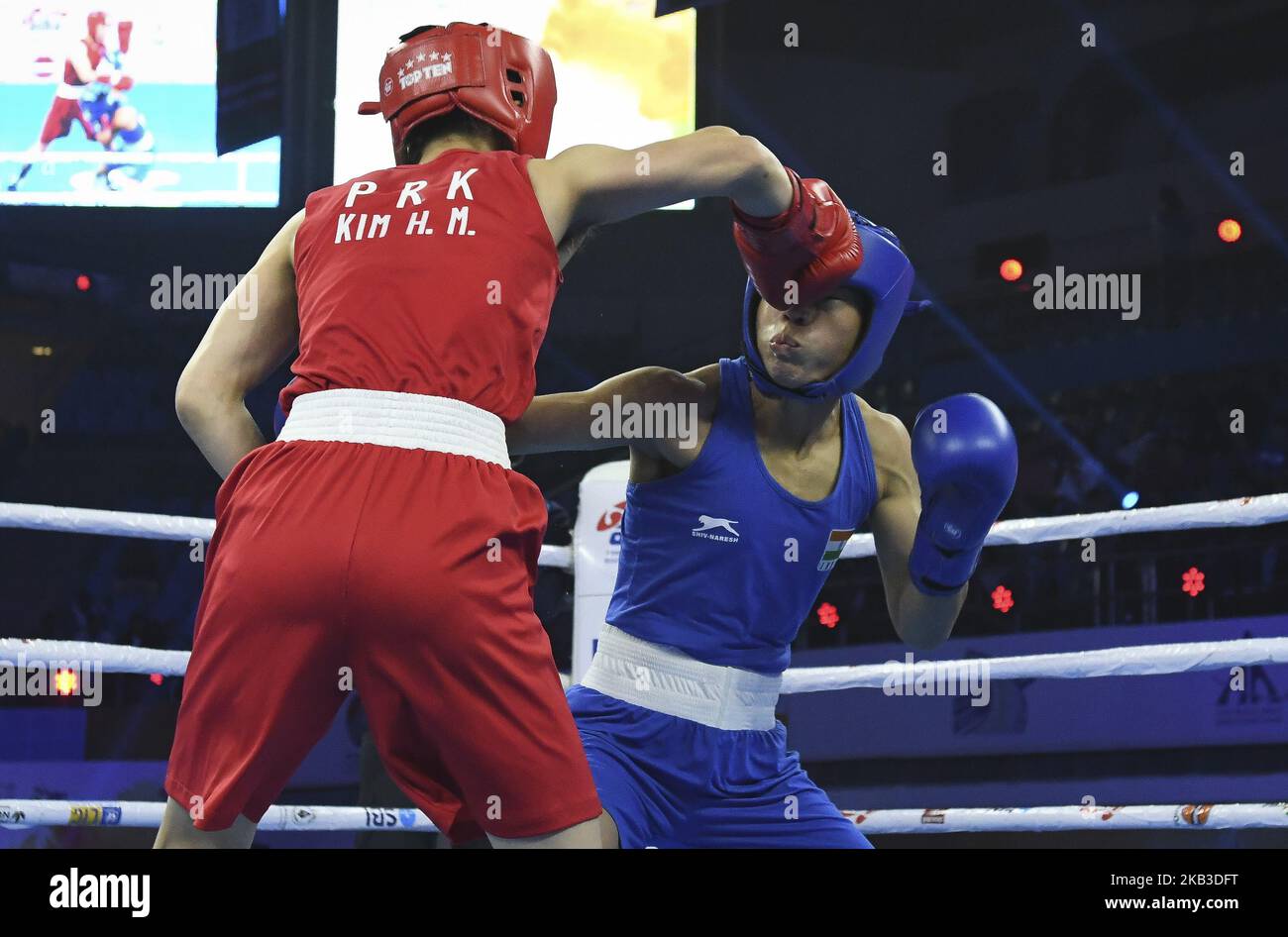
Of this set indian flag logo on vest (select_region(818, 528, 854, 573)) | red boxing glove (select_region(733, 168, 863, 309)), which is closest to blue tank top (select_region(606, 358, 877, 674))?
indian flag logo on vest (select_region(818, 528, 854, 573))

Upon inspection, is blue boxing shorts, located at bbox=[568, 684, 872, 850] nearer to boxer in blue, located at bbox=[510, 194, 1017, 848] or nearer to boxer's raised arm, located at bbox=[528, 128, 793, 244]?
boxer in blue, located at bbox=[510, 194, 1017, 848]

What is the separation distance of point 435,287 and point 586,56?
16.4ft

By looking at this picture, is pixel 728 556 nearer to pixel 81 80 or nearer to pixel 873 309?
pixel 873 309

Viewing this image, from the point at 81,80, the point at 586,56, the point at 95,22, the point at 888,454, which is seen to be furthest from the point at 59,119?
the point at 888,454

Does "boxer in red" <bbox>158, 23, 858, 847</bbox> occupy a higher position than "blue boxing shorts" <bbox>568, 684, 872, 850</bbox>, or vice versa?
"boxer in red" <bbox>158, 23, 858, 847</bbox>

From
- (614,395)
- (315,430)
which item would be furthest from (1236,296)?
(315,430)

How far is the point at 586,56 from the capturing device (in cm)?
635

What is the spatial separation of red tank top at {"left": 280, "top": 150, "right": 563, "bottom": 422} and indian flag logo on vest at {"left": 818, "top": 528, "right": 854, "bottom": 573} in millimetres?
665

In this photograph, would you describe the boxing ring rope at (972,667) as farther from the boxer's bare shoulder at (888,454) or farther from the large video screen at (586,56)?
the large video screen at (586,56)

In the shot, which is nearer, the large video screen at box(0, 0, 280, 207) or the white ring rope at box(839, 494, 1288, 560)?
the white ring rope at box(839, 494, 1288, 560)

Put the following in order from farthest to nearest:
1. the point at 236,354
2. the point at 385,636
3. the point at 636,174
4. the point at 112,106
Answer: the point at 112,106, the point at 236,354, the point at 636,174, the point at 385,636

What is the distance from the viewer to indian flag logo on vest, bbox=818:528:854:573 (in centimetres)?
219
